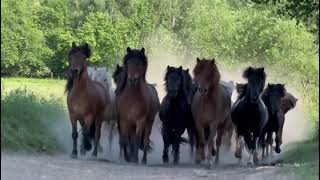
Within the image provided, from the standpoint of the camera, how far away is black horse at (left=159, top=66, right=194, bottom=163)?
1552cm

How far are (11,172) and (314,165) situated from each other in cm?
450

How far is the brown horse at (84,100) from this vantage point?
15.8 m

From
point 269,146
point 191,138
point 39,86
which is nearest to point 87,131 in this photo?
point 191,138

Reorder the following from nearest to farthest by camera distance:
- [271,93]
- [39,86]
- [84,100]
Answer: [84,100], [271,93], [39,86]

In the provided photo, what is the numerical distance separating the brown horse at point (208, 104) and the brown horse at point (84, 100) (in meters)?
2.21

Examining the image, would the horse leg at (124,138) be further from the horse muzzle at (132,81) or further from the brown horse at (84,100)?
the horse muzzle at (132,81)

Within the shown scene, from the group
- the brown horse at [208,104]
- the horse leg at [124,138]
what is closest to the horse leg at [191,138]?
the brown horse at [208,104]

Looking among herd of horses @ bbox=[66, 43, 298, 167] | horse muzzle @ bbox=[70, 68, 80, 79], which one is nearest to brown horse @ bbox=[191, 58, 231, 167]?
herd of horses @ bbox=[66, 43, 298, 167]

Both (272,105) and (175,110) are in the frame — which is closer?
(175,110)

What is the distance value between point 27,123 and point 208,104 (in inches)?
206

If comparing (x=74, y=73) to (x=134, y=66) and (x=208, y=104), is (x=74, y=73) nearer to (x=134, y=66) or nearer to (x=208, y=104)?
(x=134, y=66)

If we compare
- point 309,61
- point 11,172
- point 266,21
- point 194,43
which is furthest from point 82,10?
point 11,172

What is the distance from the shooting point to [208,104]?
1520 centimetres

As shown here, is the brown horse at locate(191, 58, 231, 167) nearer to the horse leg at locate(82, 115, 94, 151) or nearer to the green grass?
the horse leg at locate(82, 115, 94, 151)
